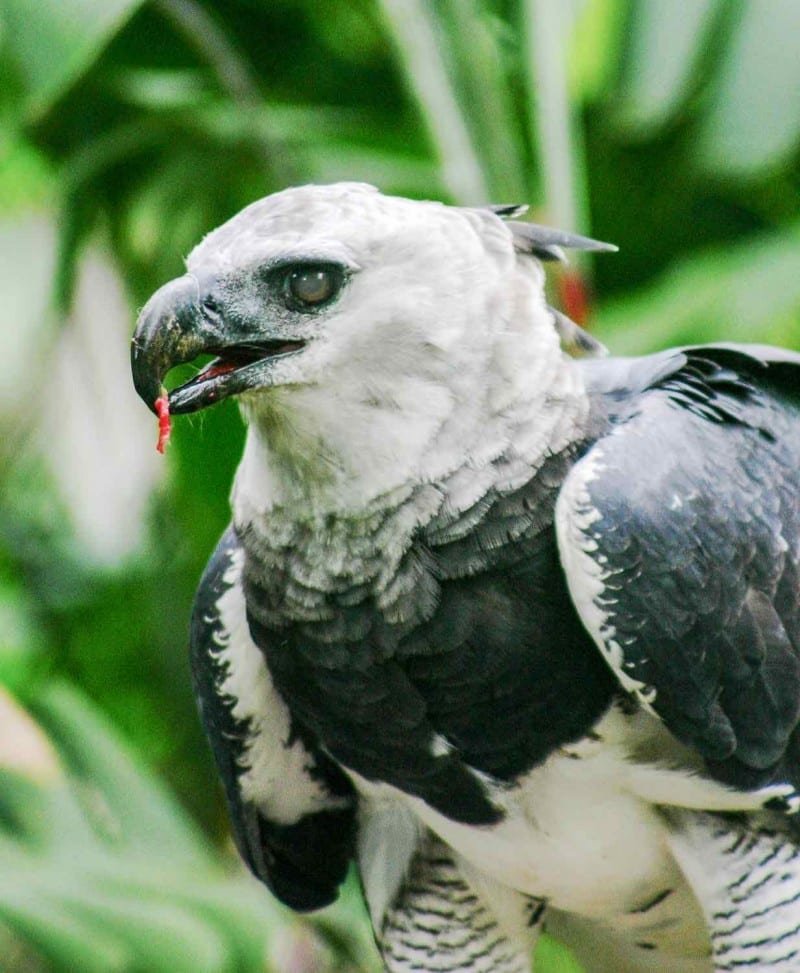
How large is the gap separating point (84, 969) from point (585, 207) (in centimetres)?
198

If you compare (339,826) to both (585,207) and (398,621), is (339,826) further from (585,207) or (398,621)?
(585,207)

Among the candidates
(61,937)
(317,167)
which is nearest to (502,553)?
(61,937)

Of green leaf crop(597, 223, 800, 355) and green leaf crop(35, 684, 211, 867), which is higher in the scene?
green leaf crop(597, 223, 800, 355)

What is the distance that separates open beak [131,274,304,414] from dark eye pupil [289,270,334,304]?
42mm

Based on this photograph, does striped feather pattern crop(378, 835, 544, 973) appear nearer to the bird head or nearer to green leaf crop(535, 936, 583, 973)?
the bird head

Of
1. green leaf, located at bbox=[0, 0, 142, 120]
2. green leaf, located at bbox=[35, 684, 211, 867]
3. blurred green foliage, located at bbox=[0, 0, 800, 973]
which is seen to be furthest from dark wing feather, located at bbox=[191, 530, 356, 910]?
green leaf, located at bbox=[0, 0, 142, 120]

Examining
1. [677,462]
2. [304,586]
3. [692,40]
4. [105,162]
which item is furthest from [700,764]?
[105,162]

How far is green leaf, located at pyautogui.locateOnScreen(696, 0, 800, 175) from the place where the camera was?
2307 mm

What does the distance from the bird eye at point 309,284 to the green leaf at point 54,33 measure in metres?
0.70

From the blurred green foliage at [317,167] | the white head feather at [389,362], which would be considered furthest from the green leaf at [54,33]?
the white head feather at [389,362]

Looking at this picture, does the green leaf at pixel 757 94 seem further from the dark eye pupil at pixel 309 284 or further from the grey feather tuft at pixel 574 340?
the dark eye pupil at pixel 309 284

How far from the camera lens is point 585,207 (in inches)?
118

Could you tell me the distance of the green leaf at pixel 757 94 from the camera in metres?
2.31

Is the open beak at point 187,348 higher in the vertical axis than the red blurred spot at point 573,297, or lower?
higher
